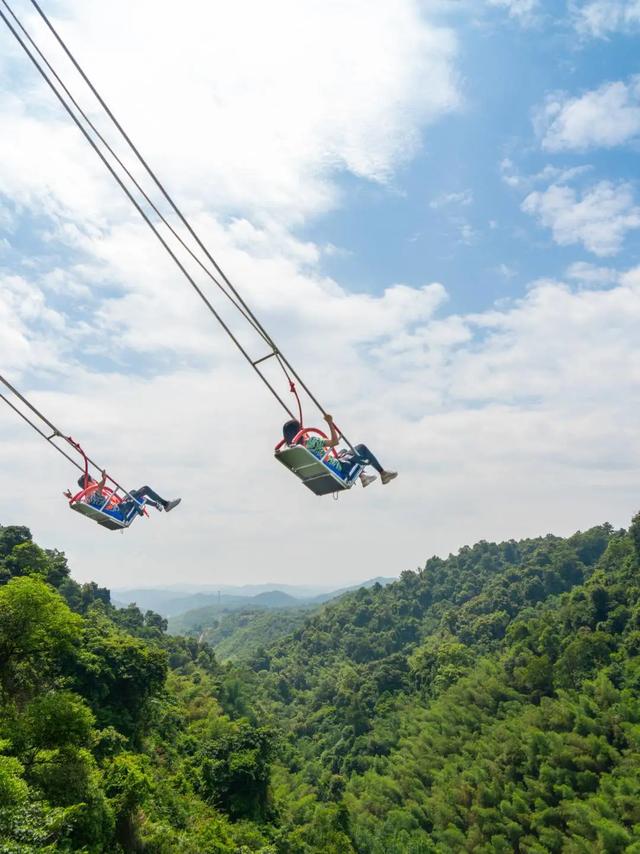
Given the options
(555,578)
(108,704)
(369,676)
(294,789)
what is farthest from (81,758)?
(555,578)

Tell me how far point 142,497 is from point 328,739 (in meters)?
44.3

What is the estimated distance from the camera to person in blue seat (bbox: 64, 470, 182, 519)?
11.7m

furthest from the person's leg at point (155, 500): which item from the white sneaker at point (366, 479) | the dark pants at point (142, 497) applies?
the white sneaker at point (366, 479)

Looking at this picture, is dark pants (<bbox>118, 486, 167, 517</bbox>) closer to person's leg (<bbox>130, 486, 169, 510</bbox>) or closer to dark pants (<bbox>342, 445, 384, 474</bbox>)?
person's leg (<bbox>130, 486, 169, 510</bbox>)

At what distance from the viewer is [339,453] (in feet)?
27.9

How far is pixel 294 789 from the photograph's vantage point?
3691 centimetres

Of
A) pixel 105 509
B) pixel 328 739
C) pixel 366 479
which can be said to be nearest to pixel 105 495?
pixel 105 509

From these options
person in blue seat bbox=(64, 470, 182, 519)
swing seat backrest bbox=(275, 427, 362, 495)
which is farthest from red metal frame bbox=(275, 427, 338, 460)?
person in blue seat bbox=(64, 470, 182, 519)

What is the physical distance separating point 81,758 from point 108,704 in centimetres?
980

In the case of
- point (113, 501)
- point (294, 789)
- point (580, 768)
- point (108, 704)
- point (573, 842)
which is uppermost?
point (113, 501)

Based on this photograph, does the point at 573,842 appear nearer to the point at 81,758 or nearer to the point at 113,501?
the point at 81,758

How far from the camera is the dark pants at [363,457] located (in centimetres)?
878

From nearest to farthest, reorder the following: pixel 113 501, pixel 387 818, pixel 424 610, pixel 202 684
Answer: pixel 113 501, pixel 387 818, pixel 202 684, pixel 424 610

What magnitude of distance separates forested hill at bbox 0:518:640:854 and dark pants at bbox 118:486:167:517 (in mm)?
3976
